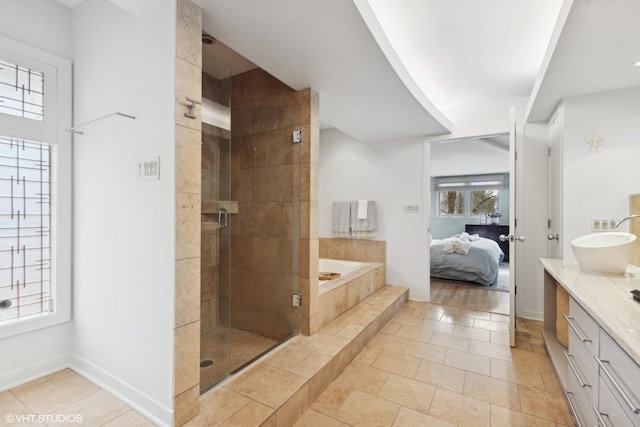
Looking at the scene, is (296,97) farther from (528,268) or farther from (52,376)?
(528,268)

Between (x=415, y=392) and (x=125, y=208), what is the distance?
2.10 m

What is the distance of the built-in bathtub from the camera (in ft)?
9.03

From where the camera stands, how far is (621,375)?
1.06 m

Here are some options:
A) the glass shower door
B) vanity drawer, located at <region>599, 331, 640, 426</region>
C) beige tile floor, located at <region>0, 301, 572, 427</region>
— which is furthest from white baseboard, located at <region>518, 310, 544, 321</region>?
the glass shower door

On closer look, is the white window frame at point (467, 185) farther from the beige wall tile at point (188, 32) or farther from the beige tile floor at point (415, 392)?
the beige wall tile at point (188, 32)

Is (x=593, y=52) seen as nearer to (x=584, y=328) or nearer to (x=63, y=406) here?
(x=584, y=328)

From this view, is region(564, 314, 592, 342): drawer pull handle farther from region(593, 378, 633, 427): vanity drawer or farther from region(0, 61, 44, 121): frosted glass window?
region(0, 61, 44, 121): frosted glass window

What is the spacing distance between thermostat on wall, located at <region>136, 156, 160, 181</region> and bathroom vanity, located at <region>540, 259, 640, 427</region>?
1.95 meters

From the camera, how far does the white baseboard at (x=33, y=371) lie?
1.73 metres

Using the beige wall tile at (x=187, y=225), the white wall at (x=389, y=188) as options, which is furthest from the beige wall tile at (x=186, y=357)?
the white wall at (x=389, y=188)

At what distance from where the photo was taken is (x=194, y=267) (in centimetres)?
149

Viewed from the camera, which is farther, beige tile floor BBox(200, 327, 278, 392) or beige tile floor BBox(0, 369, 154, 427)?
beige tile floor BBox(200, 327, 278, 392)

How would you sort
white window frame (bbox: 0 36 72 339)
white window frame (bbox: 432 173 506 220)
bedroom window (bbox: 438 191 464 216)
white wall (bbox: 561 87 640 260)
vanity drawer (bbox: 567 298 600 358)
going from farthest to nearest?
bedroom window (bbox: 438 191 464 216) → white window frame (bbox: 432 173 506 220) → white wall (bbox: 561 87 640 260) → white window frame (bbox: 0 36 72 339) → vanity drawer (bbox: 567 298 600 358)

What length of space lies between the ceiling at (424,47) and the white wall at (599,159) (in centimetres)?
14
